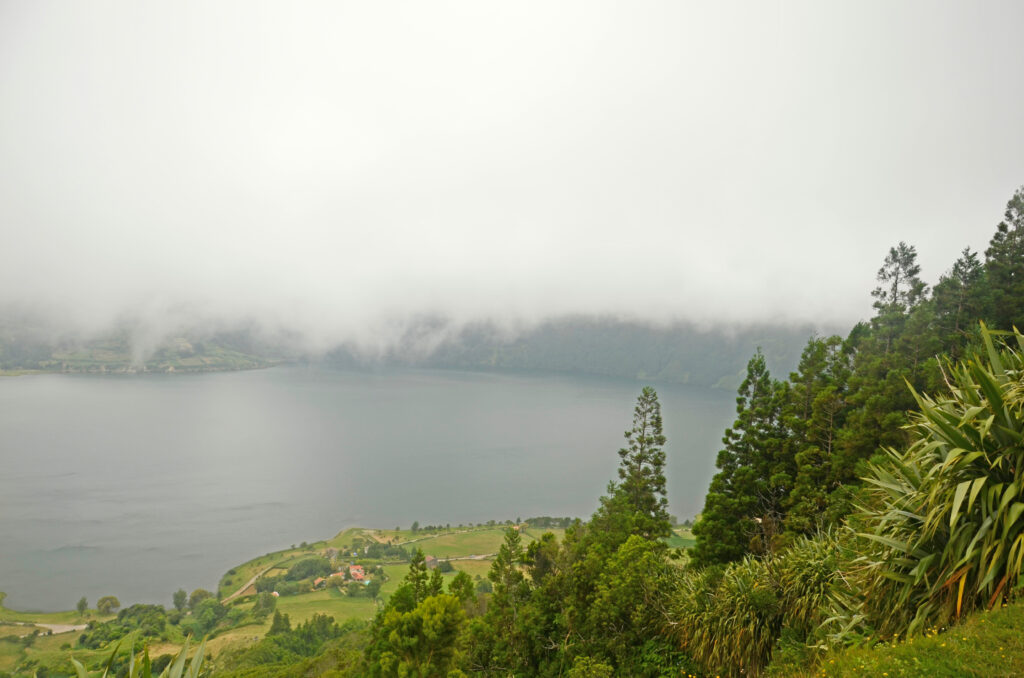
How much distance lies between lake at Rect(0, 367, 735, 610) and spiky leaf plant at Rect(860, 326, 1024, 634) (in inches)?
2660

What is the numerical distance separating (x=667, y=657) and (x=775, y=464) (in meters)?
11.1

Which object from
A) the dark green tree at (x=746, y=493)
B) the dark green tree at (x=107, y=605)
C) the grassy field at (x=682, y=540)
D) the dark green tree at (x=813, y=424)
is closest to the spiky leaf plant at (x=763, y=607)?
the dark green tree at (x=813, y=424)

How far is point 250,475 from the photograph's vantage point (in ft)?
311

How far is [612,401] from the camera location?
177750 millimetres

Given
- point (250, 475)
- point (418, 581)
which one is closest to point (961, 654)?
point (418, 581)

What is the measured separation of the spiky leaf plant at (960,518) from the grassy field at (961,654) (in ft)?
1.40

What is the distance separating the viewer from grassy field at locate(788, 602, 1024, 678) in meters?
4.08

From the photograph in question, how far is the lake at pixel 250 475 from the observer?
63531 mm

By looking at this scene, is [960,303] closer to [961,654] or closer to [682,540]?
[961,654]

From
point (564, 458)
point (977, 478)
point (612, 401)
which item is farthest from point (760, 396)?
point (612, 401)

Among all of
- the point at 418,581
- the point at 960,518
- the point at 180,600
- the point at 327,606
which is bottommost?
the point at 327,606

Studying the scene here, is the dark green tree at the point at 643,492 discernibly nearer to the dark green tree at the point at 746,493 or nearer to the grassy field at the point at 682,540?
the dark green tree at the point at 746,493

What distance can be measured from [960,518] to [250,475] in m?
110

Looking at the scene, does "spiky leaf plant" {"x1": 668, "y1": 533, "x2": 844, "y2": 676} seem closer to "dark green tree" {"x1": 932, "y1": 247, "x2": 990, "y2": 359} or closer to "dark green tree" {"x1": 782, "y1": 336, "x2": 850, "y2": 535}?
"dark green tree" {"x1": 782, "y1": 336, "x2": 850, "y2": 535}
